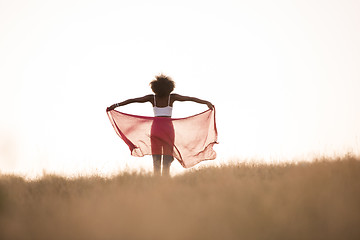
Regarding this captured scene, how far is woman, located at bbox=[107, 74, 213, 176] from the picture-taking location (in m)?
7.69

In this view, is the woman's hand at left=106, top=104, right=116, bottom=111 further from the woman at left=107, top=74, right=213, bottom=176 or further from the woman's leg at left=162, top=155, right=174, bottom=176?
the woman's leg at left=162, top=155, right=174, bottom=176

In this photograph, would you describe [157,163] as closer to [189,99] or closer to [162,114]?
[162,114]

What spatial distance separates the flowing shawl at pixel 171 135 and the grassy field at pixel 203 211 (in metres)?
1.80

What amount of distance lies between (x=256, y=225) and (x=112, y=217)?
5.25 ft

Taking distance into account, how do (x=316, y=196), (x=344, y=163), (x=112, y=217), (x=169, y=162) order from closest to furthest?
1. (x=112, y=217)
2. (x=316, y=196)
3. (x=344, y=163)
4. (x=169, y=162)

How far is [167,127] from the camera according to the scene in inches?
312

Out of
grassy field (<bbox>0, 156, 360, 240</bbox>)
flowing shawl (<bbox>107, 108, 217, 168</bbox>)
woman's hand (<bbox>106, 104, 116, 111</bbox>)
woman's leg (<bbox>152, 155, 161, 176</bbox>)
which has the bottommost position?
grassy field (<bbox>0, 156, 360, 240</bbox>)

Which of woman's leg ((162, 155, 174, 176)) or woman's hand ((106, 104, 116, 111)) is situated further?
woman's hand ((106, 104, 116, 111))

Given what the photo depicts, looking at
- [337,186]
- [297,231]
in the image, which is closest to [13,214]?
[297,231]

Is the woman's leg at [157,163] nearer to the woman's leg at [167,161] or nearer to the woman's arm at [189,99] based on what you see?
the woman's leg at [167,161]

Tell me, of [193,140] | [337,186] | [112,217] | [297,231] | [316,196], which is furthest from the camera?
[193,140]

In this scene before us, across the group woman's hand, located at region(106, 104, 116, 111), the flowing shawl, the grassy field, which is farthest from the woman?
the grassy field

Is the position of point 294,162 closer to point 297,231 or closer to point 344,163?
point 344,163

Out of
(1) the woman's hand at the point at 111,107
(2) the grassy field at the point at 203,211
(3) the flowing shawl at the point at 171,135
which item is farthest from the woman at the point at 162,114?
(2) the grassy field at the point at 203,211
